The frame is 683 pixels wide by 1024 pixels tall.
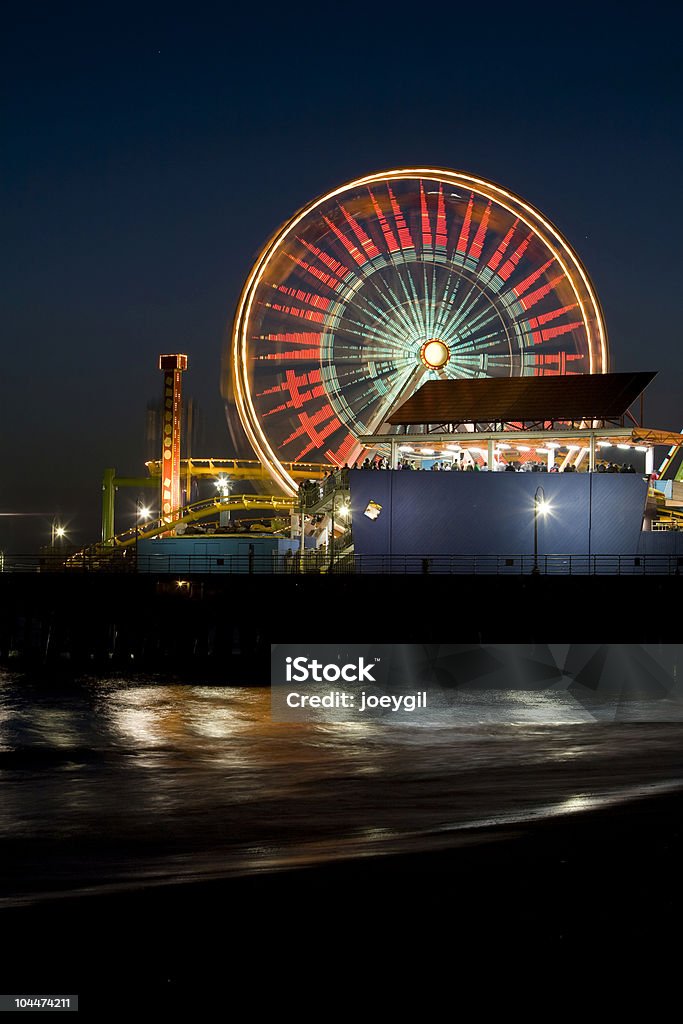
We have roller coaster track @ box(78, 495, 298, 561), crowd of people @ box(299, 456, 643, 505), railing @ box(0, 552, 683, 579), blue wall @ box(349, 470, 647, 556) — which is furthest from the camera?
roller coaster track @ box(78, 495, 298, 561)

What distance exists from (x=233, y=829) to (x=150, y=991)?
23.3 feet

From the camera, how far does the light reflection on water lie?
44.4 ft

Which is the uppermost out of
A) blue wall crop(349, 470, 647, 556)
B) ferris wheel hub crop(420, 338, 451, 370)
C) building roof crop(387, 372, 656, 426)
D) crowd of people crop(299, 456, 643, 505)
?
ferris wheel hub crop(420, 338, 451, 370)

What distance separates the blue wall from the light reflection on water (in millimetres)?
10656

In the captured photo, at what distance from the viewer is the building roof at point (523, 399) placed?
4259 centimetres

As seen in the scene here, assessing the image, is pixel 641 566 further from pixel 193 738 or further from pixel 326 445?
pixel 193 738

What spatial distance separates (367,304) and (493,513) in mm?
11370

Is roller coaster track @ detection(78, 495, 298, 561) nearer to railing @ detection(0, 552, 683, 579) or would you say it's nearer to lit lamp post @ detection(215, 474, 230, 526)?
lit lamp post @ detection(215, 474, 230, 526)

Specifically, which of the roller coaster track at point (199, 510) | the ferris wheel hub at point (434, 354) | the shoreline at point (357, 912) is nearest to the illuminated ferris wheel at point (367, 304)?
the ferris wheel hub at point (434, 354)

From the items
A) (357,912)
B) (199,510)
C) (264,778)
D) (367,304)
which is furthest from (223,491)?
(357,912)

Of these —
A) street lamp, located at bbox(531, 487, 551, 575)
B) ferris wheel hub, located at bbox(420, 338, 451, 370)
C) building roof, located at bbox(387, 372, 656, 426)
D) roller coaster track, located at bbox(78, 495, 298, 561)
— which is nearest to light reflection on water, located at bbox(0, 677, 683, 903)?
street lamp, located at bbox(531, 487, 551, 575)

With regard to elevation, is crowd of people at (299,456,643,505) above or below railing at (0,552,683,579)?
above

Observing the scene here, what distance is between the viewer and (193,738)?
24109mm

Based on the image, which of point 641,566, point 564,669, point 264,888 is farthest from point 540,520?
point 264,888
